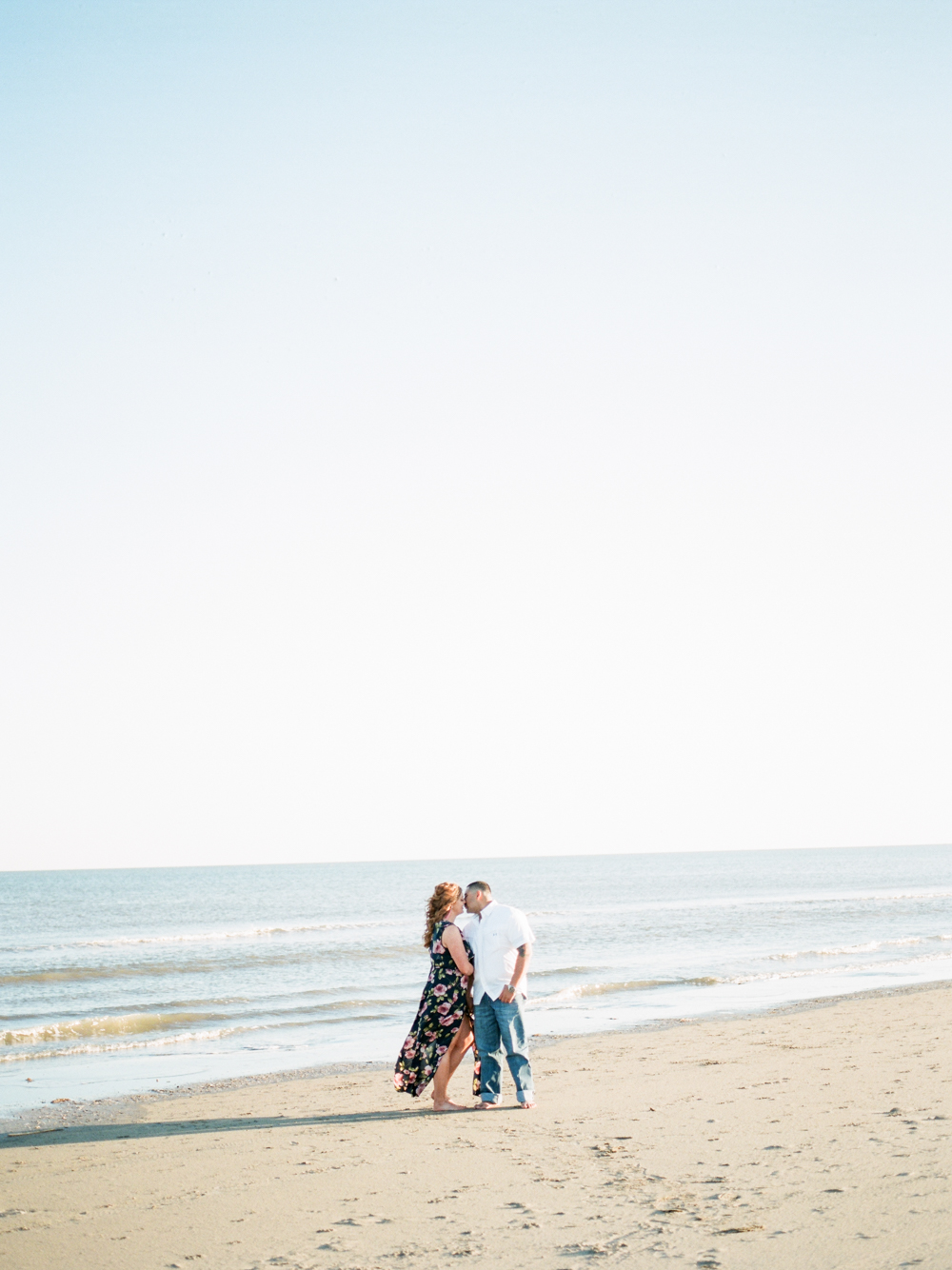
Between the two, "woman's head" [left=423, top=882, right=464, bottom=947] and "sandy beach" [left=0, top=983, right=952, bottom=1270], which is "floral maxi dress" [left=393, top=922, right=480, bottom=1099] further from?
"sandy beach" [left=0, top=983, right=952, bottom=1270]

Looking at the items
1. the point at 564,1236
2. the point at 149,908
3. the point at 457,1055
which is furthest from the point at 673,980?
the point at 149,908

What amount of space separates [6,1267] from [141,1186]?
1.49 metres

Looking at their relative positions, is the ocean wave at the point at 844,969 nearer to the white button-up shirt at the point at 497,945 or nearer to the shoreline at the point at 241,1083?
the shoreline at the point at 241,1083

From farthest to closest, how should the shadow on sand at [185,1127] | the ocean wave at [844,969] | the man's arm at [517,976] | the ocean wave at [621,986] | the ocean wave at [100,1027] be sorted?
the ocean wave at [844,969] < the ocean wave at [621,986] < the ocean wave at [100,1027] < the shadow on sand at [185,1127] < the man's arm at [517,976]

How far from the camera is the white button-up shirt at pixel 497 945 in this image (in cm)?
759

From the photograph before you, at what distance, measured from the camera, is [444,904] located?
7828 millimetres

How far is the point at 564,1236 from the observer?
4.73m

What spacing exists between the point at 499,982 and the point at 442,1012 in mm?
614

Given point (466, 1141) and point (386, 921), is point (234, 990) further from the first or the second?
point (386, 921)

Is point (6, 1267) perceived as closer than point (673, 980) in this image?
Yes

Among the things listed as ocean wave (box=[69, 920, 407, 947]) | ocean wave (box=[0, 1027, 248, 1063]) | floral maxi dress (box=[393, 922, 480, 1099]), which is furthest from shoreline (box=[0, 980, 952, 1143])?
ocean wave (box=[69, 920, 407, 947])

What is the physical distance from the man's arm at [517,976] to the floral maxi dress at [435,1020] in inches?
15.5

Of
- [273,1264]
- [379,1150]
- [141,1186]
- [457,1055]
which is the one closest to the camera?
[273,1264]

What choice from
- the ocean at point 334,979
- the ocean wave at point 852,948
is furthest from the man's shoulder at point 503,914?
the ocean wave at point 852,948
